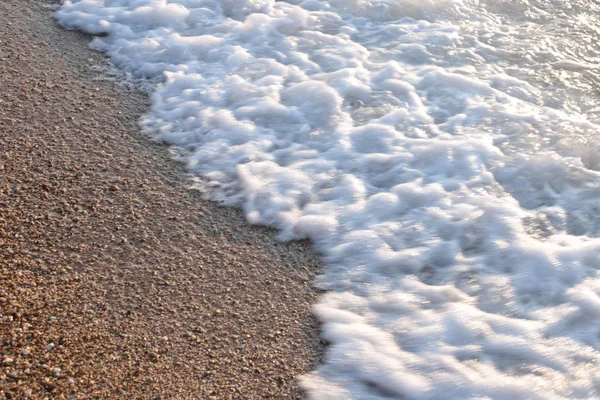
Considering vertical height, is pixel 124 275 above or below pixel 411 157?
Answer: below

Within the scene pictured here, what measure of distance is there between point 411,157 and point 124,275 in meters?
1.42

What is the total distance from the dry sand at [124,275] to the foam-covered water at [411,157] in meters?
0.14

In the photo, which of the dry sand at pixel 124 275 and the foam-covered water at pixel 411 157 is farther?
the foam-covered water at pixel 411 157

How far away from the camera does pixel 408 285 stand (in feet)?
7.73

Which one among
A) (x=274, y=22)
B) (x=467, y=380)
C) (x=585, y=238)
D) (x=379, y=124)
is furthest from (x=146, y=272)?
(x=274, y=22)

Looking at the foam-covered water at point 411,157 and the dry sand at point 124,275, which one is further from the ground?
the foam-covered water at point 411,157

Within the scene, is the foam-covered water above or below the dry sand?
above

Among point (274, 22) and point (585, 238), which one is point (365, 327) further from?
point (274, 22)

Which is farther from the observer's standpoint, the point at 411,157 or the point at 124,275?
the point at 411,157

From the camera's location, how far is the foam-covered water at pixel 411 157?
214cm

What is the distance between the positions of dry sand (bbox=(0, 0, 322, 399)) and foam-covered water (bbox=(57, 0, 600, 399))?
14cm

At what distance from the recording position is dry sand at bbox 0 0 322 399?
196 cm

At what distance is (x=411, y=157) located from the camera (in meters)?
2.96

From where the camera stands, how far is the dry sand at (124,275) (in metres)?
1.96
